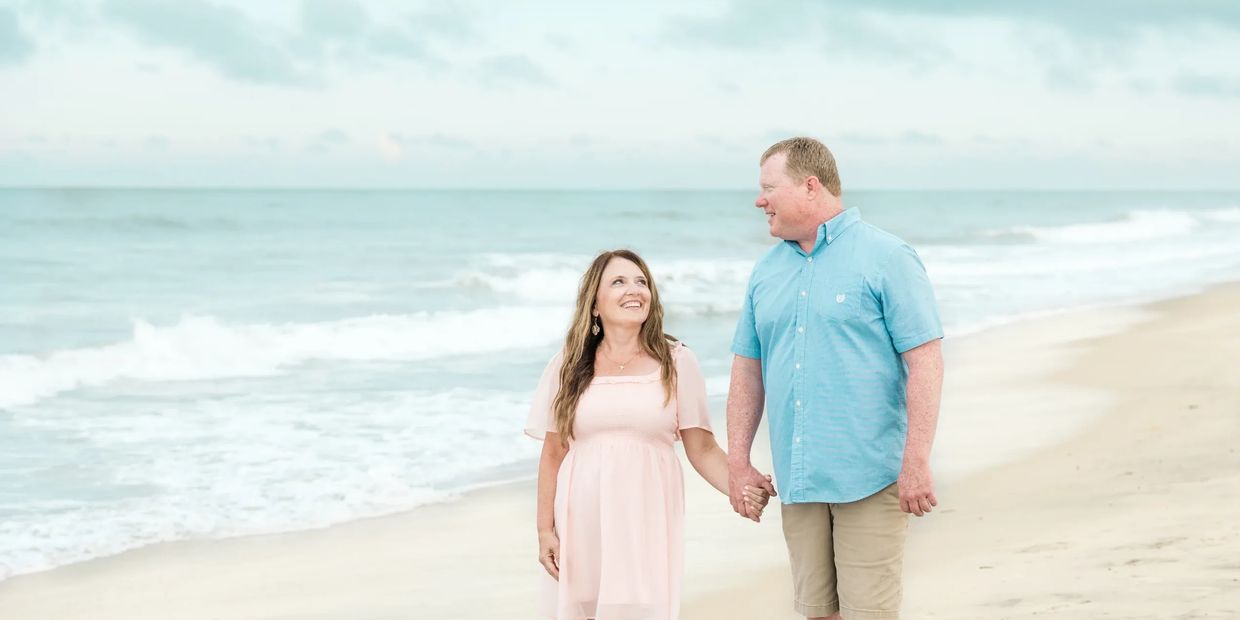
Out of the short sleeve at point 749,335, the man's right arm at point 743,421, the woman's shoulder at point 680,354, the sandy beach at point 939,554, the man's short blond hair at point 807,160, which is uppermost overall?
the man's short blond hair at point 807,160

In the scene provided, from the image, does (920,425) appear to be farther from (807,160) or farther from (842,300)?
(807,160)

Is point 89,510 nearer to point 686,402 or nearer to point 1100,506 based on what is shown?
point 686,402

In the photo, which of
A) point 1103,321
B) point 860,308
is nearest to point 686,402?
point 860,308

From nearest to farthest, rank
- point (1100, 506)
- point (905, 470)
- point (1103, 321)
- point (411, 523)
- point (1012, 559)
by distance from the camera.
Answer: point (905, 470)
point (1012, 559)
point (1100, 506)
point (411, 523)
point (1103, 321)

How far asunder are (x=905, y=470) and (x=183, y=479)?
638 cm

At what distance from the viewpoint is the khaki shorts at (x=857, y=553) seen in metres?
3.68

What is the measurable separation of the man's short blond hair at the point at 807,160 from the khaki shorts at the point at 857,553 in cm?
91

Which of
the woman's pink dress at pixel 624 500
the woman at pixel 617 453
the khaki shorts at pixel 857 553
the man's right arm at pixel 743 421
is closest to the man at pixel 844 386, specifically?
the khaki shorts at pixel 857 553

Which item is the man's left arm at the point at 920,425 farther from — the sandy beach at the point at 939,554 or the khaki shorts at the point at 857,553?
the sandy beach at the point at 939,554

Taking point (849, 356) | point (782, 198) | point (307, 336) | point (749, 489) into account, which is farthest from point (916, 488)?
point (307, 336)

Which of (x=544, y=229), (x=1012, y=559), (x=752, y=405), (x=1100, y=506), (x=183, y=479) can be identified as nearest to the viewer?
(x=752, y=405)

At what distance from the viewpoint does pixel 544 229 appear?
49.5 meters

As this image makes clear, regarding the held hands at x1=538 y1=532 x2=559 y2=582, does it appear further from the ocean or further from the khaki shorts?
the ocean

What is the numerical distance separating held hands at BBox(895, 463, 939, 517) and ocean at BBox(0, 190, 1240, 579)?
4.81 m
